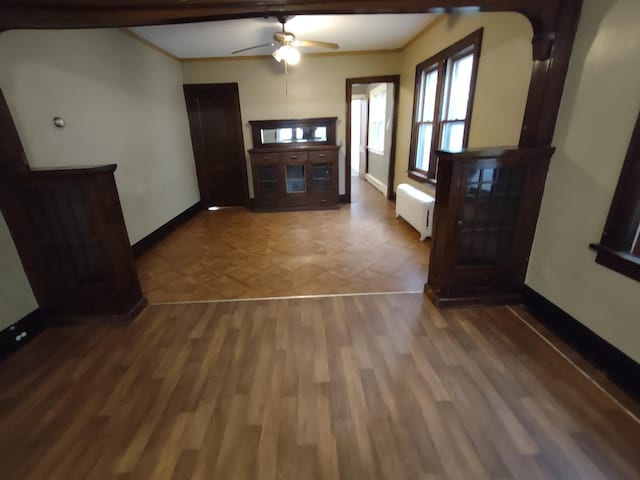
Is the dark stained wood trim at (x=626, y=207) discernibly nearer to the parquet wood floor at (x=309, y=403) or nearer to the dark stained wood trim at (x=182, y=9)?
the parquet wood floor at (x=309, y=403)

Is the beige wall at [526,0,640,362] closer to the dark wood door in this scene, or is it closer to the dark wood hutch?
the dark wood hutch

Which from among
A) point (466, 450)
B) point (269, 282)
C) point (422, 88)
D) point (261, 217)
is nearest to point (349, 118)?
point (422, 88)

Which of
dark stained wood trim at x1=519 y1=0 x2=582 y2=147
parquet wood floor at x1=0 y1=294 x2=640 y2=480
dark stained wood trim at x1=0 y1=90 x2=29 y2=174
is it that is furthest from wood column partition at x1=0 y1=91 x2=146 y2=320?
dark stained wood trim at x1=519 y1=0 x2=582 y2=147

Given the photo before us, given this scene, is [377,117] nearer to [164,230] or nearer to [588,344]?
[164,230]

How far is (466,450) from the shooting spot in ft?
4.38

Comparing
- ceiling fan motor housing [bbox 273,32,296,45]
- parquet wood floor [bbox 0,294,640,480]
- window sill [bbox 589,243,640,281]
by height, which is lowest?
parquet wood floor [bbox 0,294,640,480]

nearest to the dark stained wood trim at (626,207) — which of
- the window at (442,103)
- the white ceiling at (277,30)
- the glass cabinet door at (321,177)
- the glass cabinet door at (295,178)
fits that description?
the window at (442,103)

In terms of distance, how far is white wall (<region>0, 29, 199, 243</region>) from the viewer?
2350mm

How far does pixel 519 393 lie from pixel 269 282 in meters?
2.04

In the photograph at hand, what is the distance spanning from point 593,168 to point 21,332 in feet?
12.8

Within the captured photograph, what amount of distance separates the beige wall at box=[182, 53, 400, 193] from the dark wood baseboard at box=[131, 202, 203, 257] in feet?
5.64

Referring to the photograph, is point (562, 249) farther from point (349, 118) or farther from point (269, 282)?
point (349, 118)

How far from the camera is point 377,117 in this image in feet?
22.5

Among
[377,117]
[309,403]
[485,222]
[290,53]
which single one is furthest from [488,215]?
[377,117]
